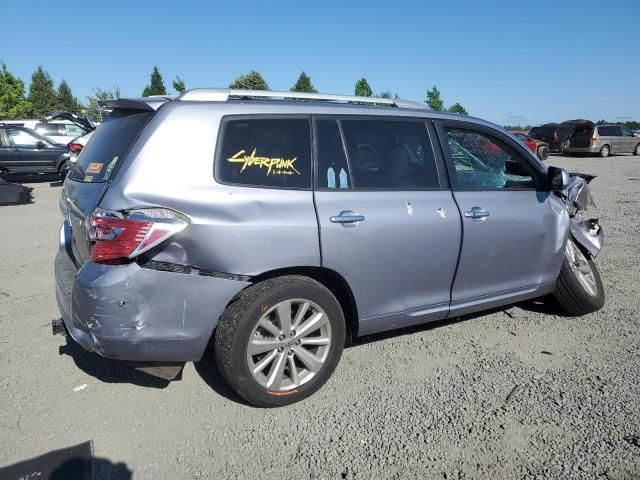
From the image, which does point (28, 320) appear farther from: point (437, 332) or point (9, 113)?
point (9, 113)

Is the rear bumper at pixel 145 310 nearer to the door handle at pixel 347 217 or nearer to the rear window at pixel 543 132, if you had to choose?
the door handle at pixel 347 217

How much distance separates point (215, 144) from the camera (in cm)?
266

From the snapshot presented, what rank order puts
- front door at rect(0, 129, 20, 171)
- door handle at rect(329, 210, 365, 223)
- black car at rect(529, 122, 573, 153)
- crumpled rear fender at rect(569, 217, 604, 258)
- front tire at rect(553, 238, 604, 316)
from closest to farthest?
door handle at rect(329, 210, 365, 223) < front tire at rect(553, 238, 604, 316) < crumpled rear fender at rect(569, 217, 604, 258) < front door at rect(0, 129, 20, 171) < black car at rect(529, 122, 573, 153)

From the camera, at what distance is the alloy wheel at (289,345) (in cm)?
275

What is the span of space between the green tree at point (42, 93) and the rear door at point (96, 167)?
74.7 metres

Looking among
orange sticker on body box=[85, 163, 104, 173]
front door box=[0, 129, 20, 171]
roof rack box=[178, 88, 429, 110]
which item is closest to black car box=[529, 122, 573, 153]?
front door box=[0, 129, 20, 171]

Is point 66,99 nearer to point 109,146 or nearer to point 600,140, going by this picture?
point 600,140

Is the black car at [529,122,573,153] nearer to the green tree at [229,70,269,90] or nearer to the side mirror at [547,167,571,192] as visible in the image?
the green tree at [229,70,269,90]

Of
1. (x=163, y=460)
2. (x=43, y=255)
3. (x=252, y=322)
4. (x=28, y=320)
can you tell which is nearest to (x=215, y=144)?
(x=252, y=322)

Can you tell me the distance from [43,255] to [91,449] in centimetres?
446

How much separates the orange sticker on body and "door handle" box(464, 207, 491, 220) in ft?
7.95

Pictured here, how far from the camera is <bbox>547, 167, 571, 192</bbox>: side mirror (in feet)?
12.2

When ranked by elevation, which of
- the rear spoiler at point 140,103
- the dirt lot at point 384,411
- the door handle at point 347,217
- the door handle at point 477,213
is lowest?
the dirt lot at point 384,411

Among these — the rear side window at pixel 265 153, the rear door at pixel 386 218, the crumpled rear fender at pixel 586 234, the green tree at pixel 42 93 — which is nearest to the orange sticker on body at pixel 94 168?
the rear side window at pixel 265 153
